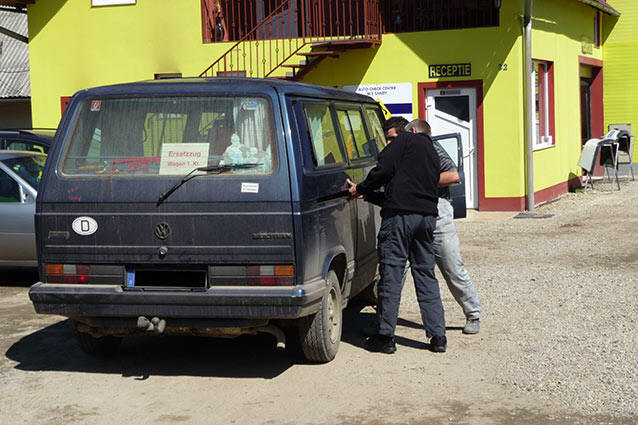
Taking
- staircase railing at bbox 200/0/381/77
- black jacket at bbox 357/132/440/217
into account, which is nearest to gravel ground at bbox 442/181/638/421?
black jacket at bbox 357/132/440/217

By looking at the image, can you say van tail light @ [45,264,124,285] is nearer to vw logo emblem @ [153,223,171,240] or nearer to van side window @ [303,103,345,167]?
vw logo emblem @ [153,223,171,240]

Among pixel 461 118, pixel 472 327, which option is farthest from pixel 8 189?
pixel 461 118

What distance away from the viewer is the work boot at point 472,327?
25.0 ft

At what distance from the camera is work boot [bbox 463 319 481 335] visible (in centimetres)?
761

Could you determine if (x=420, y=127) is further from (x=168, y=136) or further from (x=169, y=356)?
(x=169, y=356)

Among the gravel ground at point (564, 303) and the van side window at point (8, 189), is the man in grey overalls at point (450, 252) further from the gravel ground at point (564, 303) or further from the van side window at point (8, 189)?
the van side window at point (8, 189)

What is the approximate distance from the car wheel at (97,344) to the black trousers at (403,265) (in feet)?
6.54

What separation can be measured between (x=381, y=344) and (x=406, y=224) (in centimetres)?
92

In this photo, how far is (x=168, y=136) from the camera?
20.2 feet

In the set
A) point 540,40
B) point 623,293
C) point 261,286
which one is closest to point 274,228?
point 261,286

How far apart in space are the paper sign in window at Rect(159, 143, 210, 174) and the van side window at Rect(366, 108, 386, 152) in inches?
102

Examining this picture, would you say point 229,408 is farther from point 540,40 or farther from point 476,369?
point 540,40

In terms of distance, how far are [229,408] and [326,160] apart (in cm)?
195

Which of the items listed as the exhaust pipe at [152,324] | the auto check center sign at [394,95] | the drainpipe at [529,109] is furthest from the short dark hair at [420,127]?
the auto check center sign at [394,95]
